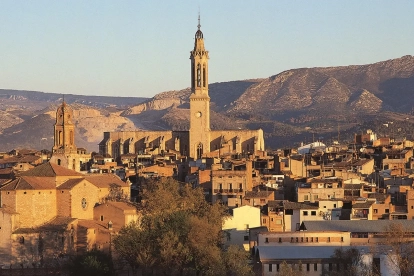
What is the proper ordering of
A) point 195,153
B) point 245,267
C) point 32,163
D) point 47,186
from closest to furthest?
point 245,267, point 47,186, point 32,163, point 195,153

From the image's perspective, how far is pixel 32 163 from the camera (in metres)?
74.3

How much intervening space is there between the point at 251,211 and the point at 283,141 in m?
121

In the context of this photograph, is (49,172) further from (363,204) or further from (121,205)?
(363,204)

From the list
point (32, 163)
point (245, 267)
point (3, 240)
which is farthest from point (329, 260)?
point (32, 163)

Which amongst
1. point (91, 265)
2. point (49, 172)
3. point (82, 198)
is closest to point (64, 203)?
point (82, 198)

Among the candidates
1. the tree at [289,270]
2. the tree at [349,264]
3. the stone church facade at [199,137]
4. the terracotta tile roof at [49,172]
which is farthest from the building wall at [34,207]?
the stone church facade at [199,137]

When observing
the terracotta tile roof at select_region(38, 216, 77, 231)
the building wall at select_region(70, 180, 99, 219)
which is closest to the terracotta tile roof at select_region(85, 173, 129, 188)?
the building wall at select_region(70, 180, 99, 219)

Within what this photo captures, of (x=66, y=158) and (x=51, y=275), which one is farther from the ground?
(x=66, y=158)

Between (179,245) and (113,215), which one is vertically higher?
(113,215)

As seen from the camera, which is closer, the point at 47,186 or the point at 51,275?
the point at 51,275

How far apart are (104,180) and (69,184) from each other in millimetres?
4907

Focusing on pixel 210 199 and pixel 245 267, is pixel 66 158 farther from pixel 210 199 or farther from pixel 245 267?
pixel 245 267

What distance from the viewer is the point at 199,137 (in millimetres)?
89875

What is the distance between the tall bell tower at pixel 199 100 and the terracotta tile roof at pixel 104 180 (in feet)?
87.4
